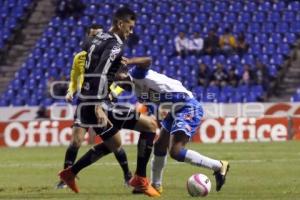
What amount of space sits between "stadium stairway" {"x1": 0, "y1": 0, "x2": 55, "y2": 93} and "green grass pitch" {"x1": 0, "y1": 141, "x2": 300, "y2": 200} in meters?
10.1

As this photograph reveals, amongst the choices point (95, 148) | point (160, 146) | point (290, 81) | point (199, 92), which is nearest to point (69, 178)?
point (95, 148)

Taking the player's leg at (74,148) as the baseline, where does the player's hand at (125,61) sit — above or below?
above

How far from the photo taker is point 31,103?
2959 centimetres

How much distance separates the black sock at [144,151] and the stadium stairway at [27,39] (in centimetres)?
2028

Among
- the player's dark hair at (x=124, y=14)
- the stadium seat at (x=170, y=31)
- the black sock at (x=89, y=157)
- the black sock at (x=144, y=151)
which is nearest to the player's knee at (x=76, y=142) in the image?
the black sock at (x=89, y=157)

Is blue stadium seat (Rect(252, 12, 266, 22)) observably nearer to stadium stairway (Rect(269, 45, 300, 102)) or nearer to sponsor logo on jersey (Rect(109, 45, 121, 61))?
stadium stairway (Rect(269, 45, 300, 102))

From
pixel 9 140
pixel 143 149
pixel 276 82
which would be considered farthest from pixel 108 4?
pixel 143 149

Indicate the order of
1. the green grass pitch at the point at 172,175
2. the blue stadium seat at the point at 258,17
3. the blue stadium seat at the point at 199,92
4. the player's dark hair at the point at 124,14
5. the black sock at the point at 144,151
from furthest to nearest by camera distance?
the blue stadium seat at the point at 258,17, the blue stadium seat at the point at 199,92, the black sock at the point at 144,151, the green grass pitch at the point at 172,175, the player's dark hair at the point at 124,14

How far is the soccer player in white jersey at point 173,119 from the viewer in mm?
10773

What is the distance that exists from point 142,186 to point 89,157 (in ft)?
3.18

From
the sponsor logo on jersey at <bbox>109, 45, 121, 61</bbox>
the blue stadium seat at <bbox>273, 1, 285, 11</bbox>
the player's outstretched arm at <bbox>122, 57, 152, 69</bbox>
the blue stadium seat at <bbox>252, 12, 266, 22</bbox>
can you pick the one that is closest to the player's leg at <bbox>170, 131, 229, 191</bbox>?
the player's outstretched arm at <bbox>122, 57, 152, 69</bbox>

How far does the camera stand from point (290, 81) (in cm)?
2938

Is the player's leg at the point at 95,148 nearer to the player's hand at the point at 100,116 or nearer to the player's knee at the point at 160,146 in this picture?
the player's hand at the point at 100,116

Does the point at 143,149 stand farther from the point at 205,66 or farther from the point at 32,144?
the point at 205,66
